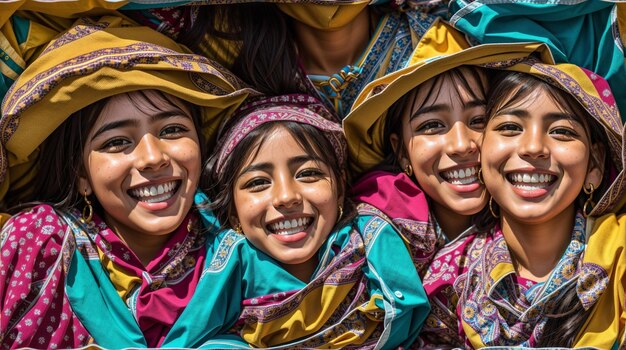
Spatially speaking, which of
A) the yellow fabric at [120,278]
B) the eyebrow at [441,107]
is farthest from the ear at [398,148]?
the yellow fabric at [120,278]

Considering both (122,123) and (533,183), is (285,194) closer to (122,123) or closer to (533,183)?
(122,123)

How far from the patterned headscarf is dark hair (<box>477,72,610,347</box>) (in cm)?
56

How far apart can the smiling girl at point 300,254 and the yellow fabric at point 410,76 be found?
170 millimetres

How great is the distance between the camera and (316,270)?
3.81 m

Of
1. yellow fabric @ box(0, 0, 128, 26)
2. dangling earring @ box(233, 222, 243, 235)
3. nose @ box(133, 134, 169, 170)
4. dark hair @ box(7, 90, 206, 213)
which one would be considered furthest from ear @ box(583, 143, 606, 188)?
yellow fabric @ box(0, 0, 128, 26)

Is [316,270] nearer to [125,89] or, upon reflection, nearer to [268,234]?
[268,234]

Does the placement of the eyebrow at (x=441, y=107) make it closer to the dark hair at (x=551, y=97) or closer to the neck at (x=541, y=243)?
the dark hair at (x=551, y=97)

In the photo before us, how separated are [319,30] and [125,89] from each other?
2.58 feet

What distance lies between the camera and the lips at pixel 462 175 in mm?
3826

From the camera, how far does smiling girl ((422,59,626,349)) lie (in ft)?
12.1

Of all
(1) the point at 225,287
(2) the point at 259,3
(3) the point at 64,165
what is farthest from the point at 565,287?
(3) the point at 64,165

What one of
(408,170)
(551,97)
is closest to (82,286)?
(408,170)

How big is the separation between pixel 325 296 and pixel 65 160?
3.42ft

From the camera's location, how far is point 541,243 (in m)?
3.81
